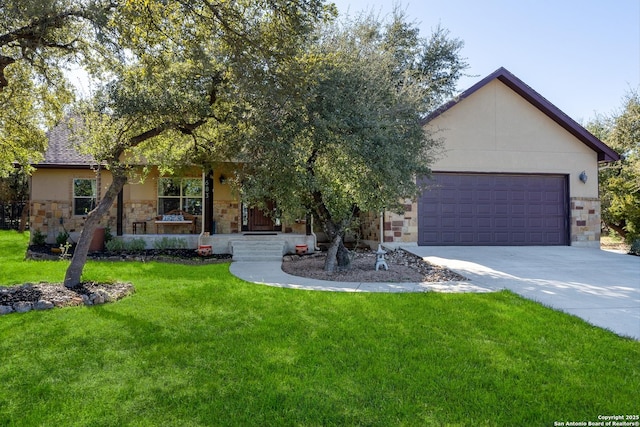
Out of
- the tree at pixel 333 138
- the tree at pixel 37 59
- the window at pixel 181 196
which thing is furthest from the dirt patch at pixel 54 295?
the window at pixel 181 196

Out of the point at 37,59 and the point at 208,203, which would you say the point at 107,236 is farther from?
the point at 37,59

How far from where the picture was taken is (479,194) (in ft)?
44.4

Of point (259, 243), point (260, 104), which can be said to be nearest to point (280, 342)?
point (260, 104)

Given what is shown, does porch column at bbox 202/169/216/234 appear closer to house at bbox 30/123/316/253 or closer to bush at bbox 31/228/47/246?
house at bbox 30/123/316/253

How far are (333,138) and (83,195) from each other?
11.4 meters

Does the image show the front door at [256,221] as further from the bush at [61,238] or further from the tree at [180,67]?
the tree at [180,67]

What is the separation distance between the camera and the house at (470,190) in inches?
522

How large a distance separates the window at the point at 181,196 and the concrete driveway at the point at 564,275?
7.81 meters

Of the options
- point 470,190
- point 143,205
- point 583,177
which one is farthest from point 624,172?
point 143,205

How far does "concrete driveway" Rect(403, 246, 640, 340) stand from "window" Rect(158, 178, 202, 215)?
25.6 ft

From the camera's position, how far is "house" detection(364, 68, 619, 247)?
13258 millimetres

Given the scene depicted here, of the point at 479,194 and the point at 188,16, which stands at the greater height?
the point at 188,16

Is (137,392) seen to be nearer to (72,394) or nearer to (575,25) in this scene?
(72,394)

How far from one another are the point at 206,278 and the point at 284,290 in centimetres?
218
